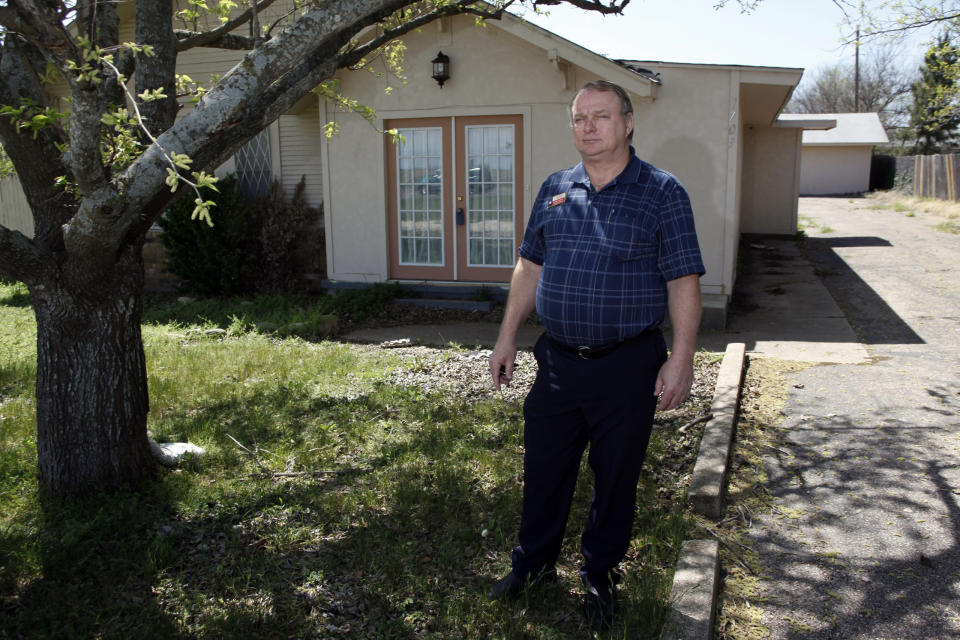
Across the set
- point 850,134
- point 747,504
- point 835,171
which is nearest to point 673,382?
point 747,504

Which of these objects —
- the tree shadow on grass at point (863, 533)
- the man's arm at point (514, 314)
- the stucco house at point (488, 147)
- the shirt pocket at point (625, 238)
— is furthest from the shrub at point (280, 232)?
the shirt pocket at point (625, 238)

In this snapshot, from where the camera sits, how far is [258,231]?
35.8ft

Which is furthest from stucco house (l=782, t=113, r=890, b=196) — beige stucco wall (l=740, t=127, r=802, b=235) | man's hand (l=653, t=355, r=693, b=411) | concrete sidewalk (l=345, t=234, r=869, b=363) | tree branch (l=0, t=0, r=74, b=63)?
tree branch (l=0, t=0, r=74, b=63)

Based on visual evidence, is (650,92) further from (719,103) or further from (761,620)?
(761,620)

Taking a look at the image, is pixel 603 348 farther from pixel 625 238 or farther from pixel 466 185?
pixel 466 185

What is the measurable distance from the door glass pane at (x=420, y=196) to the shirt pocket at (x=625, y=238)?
23.7ft

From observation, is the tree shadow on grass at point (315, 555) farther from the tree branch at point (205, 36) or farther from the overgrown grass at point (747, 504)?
the tree branch at point (205, 36)

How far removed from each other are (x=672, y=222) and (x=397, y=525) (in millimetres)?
2024

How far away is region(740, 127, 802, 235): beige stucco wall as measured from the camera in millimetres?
17344

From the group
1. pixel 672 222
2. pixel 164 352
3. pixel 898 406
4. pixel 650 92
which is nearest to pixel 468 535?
pixel 672 222

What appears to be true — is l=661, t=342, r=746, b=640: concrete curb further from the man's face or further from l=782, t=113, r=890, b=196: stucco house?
l=782, t=113, r=890, b=196: stucco house

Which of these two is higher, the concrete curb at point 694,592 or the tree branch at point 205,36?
the tree branch at point 205,36

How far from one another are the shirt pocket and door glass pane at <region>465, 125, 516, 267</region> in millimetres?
6834

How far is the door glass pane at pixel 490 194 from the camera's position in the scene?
9.51 meters
